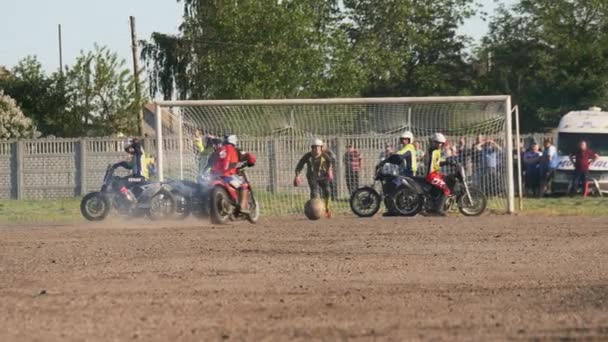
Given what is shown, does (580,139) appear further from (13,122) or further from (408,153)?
(13,122)

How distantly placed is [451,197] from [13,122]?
2934 centimetres

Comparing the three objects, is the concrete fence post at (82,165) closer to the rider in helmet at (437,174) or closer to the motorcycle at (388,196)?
the motorcycle at (388,196)

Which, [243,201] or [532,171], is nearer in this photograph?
[243,201]

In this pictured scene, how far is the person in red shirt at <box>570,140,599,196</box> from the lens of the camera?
3384 cm

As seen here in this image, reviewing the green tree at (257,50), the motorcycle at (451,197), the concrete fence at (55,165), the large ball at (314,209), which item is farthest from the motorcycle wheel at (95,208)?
the green tree at (257,50)

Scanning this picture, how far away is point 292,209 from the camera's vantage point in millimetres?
29047

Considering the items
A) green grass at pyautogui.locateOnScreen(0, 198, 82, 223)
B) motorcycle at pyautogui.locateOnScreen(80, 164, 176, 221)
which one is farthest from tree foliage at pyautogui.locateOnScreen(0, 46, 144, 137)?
motorcycle at pyautogui.locateOnScreen(80, 164, 176, 221)

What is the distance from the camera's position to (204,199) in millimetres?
23906

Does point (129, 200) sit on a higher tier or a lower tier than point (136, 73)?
lower

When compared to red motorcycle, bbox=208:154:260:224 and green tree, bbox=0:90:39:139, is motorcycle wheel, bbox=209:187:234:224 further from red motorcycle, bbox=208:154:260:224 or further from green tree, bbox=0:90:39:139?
green tree, bbox=0:90:39:139

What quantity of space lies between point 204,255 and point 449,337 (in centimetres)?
737

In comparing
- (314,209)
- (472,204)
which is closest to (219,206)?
(314,209)

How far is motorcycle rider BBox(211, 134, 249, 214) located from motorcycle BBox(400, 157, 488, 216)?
11.9ft

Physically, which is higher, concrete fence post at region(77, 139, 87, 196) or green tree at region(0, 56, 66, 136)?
green tree at region(0, 56, 66, 136)
